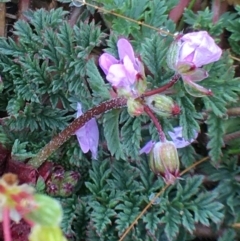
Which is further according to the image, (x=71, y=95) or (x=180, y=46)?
(x=71, y=95)

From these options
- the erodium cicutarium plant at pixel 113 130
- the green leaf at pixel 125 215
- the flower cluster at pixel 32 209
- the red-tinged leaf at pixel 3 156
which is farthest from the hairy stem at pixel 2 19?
the flower cluster at pixel 32 209

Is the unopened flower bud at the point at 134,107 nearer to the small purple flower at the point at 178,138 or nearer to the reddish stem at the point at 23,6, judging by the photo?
the small purple flower at the point at 178,138

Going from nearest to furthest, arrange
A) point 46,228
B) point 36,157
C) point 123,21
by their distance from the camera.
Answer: point 46,228
point 36,157
point 123,21

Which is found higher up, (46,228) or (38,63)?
(46,228)

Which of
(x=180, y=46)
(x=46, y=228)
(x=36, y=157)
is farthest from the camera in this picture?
(x=36, y=157)

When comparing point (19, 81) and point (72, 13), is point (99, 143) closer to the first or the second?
point (19, 81)

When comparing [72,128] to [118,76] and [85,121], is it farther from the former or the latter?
[118,76]

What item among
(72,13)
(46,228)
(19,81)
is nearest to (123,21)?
(72,13)
